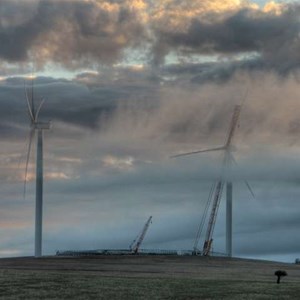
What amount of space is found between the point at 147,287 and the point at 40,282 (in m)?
13.9

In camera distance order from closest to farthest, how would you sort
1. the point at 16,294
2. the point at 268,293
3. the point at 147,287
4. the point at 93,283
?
the point at 16,294
the point at 268,293
the point at 147,287
the point at 93,283

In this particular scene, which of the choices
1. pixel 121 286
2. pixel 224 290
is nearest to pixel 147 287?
pixel 121 286

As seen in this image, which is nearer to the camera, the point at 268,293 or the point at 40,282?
the point at 268,293

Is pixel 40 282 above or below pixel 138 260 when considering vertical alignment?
below

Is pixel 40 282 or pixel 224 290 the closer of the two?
pixel 224 290

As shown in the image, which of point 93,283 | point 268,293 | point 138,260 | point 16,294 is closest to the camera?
point 16,294

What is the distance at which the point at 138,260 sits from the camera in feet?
644

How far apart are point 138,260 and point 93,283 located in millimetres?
112999

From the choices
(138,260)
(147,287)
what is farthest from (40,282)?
(138,260)

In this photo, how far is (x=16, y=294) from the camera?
68625mm

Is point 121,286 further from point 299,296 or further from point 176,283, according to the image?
point 299,296

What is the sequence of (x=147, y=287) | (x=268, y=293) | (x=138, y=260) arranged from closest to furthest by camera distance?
(x=268, y=293) < (x=147, y=287) < (x=138, y=260)

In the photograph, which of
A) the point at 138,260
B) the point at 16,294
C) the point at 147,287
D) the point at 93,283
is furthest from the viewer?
the point at 138,260

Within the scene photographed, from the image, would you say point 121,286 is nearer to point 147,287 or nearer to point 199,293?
point 147,287
